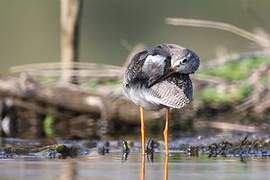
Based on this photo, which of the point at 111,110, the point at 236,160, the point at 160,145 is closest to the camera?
the point at 236,160

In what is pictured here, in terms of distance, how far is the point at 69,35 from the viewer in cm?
1316

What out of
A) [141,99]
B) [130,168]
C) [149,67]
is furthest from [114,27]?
[130,168]

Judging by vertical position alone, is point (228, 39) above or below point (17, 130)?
above

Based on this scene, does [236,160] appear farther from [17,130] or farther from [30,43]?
[30,43]

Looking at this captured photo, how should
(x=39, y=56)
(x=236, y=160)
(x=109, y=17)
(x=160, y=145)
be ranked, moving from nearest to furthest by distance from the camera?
(x=236, y=160), (x=160, y=145), (x=39, y=56), (x=109, y=17)

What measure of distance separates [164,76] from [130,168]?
83 centimetres

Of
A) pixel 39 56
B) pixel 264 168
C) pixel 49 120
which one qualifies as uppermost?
pixel 39 56

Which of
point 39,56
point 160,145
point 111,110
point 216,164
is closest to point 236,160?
point 216,164

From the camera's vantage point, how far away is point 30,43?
843 inches

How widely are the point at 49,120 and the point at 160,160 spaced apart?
4.22 m

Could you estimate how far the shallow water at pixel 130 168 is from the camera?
7734 millimetres

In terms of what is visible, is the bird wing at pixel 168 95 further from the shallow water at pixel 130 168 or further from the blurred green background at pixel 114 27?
the blurred green background at pixel 114 27

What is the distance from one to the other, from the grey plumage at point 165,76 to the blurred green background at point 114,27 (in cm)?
1093

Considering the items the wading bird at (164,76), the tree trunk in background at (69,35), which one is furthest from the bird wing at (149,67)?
the tree trunk in background at (69,35)
